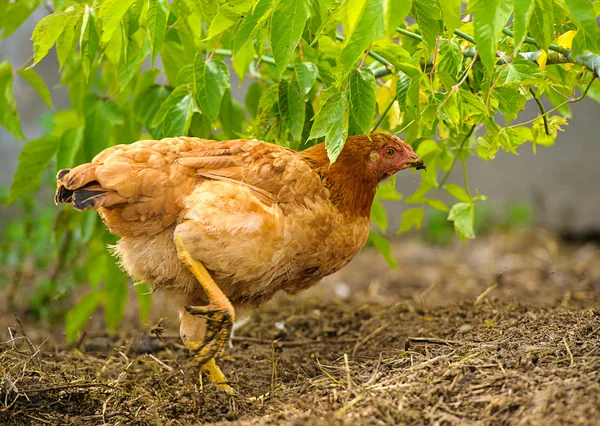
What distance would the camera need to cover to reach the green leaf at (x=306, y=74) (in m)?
2.84

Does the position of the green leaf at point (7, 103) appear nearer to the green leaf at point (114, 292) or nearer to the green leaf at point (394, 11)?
the green leaf at point (114, 292)

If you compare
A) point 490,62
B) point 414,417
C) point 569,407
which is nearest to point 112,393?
point 414,417

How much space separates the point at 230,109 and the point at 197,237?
1.07 metres

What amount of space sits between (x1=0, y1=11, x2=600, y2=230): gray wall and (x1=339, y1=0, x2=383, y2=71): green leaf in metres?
5.47

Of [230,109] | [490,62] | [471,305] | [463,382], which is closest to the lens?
[490,62]

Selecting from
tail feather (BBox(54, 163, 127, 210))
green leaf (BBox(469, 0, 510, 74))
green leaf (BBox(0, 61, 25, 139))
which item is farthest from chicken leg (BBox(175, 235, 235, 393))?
green leaf (BBox(469, 0, 510, 74))

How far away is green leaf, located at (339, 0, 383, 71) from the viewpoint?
1809 millimetres

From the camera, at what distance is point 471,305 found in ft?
12.7

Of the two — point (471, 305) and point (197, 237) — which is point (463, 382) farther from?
point (471, 305)

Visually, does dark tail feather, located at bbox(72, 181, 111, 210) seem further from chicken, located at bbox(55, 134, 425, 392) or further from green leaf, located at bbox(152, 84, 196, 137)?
green leaf, located at bbox(152, 84, 196, 137)

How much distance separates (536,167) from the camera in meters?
7.85

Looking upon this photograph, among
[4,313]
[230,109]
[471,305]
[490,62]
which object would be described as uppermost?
[490,62]

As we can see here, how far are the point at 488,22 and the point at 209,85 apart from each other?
1.53m

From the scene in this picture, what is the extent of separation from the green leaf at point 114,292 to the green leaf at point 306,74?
1.74 meters
